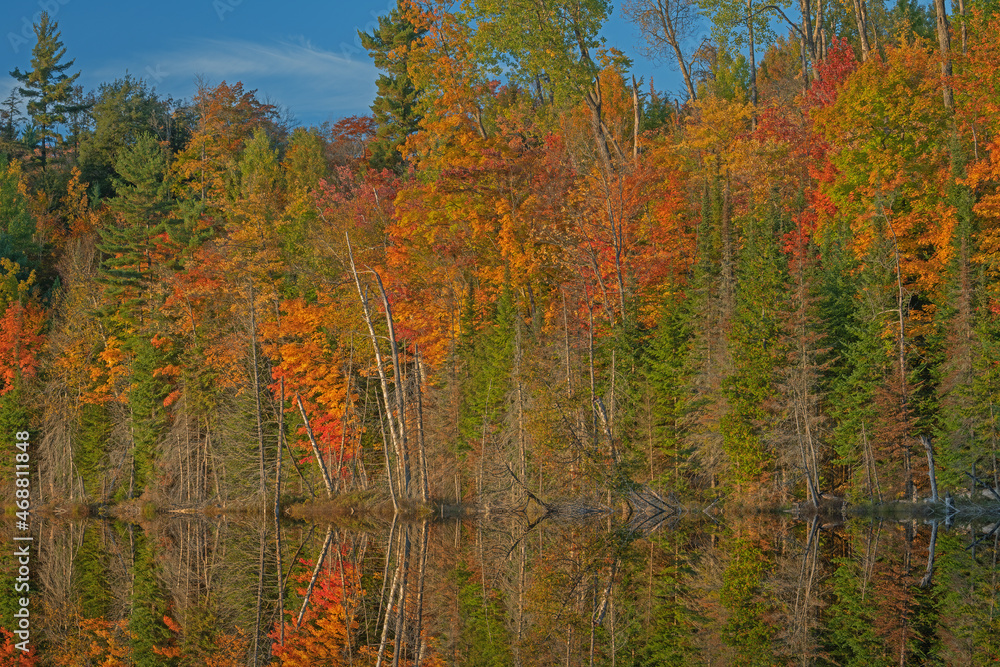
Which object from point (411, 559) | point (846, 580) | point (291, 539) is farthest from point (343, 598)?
point (291, 539)

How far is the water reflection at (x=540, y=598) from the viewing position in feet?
44.0

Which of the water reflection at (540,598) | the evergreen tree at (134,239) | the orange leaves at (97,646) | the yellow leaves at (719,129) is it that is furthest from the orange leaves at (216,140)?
the orange leaves at (97,646)

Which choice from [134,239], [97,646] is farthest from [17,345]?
[97,646]

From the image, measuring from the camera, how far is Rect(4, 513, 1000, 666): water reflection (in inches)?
528

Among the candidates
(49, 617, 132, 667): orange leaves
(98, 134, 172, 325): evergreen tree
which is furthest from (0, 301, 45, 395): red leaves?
(49, 617, 132, 667): orange leaves

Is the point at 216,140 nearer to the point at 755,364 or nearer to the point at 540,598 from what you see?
the point at 755,364

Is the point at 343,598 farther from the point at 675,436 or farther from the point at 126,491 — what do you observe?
the point at 126,491

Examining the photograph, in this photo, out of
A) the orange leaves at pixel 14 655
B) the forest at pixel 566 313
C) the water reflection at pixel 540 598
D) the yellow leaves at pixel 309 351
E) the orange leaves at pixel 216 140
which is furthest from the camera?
the orange leaves at pixel 216 140

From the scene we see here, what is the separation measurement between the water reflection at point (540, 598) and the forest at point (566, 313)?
117 inches

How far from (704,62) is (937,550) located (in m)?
43.8

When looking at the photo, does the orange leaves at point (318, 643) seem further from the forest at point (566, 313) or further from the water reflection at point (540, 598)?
the forest at point (566, 313)

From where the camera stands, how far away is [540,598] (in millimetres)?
16438

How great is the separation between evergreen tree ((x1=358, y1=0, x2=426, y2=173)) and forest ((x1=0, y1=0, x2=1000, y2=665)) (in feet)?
24.1

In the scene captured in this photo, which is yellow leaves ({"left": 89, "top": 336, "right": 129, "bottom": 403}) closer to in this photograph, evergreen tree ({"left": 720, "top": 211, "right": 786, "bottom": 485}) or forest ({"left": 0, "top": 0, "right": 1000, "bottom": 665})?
forest ({"left": 0, "top": 0, "right": 1000, "bottom": 665})
